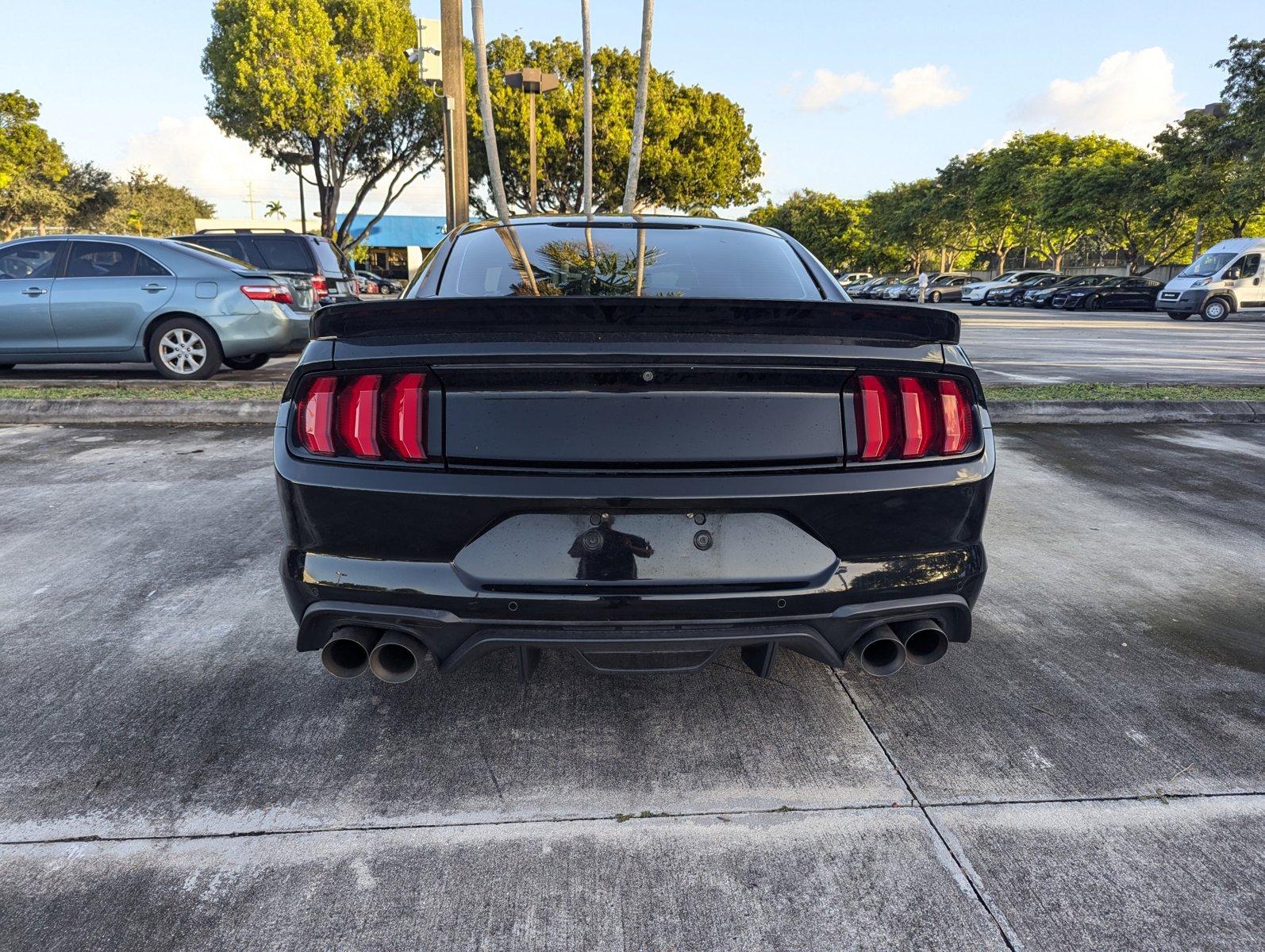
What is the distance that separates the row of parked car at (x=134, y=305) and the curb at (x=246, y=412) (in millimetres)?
1677

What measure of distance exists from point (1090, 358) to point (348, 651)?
1314cm

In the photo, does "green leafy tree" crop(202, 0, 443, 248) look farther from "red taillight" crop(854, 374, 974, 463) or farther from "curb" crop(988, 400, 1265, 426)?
"red taillight" crop(854, 374, 974, 463)

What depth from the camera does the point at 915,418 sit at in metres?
2.23

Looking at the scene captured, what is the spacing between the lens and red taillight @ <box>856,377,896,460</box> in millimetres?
2170

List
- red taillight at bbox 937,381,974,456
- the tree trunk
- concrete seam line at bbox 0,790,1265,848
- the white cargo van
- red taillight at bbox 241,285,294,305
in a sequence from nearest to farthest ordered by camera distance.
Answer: concrete seam line at bbox 0,790,1265,848 < red taillight at bbox 937,381,974,456 < red taillight at bbox 241,285,294,305 < the tree trunk < the white cargo van

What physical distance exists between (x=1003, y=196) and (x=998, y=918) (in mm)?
52820

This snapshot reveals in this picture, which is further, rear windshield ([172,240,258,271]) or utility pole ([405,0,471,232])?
utility pole ([405,0,471,232])

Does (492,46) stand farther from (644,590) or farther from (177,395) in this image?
(644,590)

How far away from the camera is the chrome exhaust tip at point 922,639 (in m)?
2.23

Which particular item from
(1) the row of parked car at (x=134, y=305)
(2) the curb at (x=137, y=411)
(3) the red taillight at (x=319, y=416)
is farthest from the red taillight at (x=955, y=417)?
(1) the row of parked car at (x=134, y=305)

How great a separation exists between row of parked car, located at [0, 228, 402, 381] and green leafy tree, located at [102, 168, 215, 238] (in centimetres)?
4556

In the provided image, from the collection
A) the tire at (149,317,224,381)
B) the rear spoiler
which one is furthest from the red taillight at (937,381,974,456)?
the tire at (149,317,224,381)

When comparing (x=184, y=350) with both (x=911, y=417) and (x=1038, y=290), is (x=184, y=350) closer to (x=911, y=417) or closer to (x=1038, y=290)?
(x=911, y=417)

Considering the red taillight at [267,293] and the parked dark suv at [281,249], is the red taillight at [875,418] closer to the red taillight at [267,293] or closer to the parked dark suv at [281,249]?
the red taillight at [267,293]
